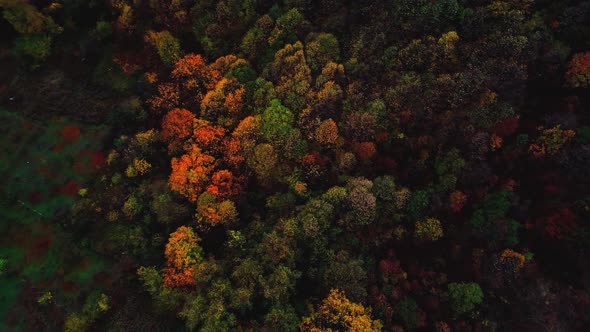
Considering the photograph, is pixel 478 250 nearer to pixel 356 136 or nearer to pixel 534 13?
pixel 356 136

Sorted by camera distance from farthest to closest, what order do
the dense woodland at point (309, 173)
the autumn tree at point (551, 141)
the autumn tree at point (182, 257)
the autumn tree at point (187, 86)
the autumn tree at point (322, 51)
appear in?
the autumn tree at point (187, 86), the autumn tree at point (322, 51), the autumn tree at point (182, 257), the autumn tree at point (551, 141), the dense woodland at point (309, 173)

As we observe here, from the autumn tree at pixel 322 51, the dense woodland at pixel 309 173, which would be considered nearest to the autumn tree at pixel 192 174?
the dense woodland at pixel 309 173

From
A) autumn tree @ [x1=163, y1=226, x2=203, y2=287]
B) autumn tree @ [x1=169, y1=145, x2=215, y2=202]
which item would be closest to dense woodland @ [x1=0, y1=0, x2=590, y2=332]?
autumn tree @ [x1=163, y1=226, x2=203, y2=287]

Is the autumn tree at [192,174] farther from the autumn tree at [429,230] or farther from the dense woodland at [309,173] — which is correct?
the autumn tree at [429,230]

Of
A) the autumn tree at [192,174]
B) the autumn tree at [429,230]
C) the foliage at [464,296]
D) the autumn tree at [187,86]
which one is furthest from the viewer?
the autumn tree at [187,86]

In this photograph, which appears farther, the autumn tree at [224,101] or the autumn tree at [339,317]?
the autumn tree at [224,101]

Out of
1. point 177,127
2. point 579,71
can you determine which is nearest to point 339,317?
point 177,127
